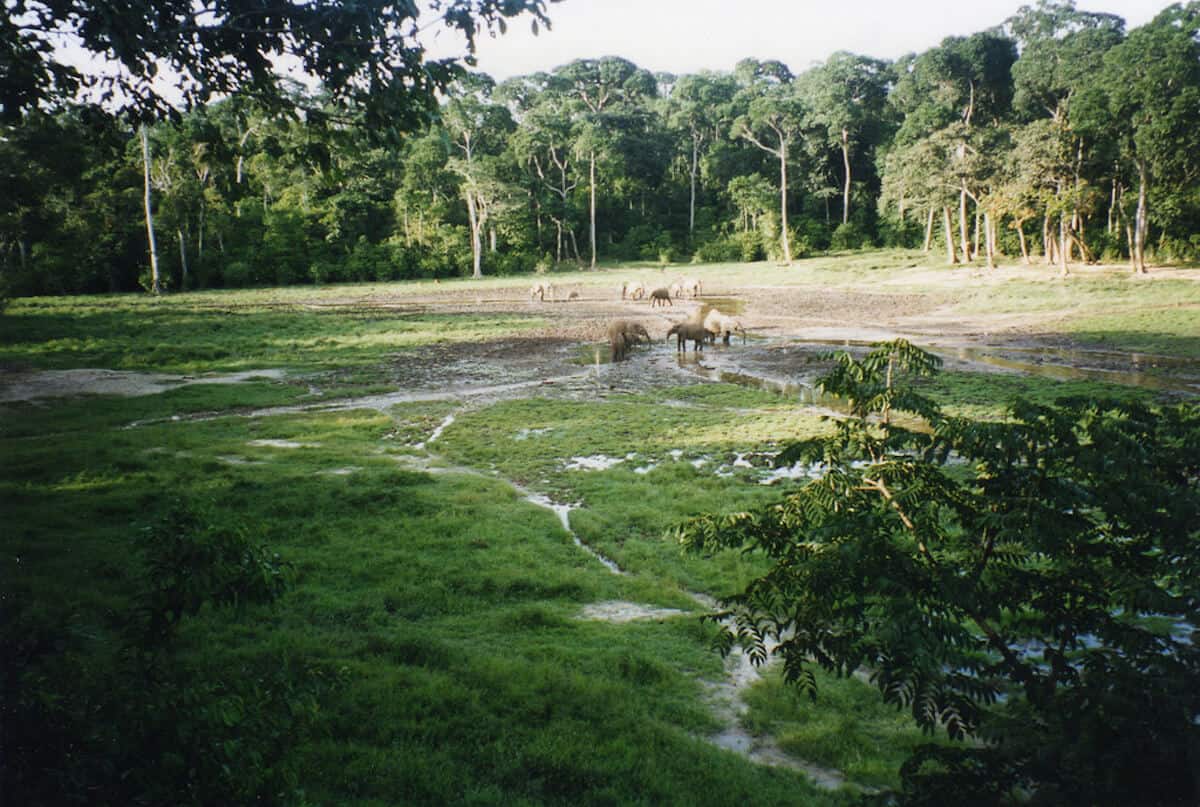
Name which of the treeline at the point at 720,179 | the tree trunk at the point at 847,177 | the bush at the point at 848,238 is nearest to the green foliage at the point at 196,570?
the treeline at the point at 720,179

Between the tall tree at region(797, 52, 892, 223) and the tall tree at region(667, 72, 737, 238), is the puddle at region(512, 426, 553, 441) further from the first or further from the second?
the tall tree at region(667, 72, 737, 238)

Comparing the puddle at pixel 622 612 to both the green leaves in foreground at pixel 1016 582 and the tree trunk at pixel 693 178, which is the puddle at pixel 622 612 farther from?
the tree trunk at pixel 693 178

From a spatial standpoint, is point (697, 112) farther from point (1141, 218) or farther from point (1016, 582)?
point (1016, 582)

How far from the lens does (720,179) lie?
79688 mm

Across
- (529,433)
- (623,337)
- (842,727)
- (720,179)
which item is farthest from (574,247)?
(842,727)

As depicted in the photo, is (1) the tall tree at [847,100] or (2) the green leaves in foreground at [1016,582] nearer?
(2) the green leaves in foreground at [1016,582]

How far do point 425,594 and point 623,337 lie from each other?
63.3ft

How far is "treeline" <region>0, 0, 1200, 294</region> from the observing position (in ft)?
120

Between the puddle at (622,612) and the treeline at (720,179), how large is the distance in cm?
3052

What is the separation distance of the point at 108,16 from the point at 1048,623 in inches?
269

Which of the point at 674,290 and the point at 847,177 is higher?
the point at 847,177

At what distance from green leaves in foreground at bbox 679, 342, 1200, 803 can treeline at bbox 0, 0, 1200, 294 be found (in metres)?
33.6

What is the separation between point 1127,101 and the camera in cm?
3316

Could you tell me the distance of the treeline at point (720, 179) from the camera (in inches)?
1441
